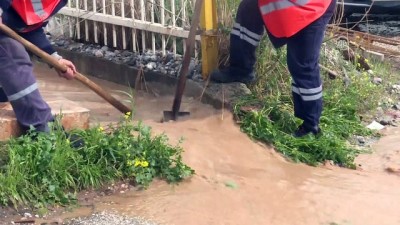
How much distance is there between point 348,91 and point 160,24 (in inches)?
68.9

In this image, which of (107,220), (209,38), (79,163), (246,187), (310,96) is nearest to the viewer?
(107,220)

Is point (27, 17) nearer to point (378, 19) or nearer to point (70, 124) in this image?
point (70, 124)

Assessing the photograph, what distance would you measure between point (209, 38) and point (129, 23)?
3.47 ft

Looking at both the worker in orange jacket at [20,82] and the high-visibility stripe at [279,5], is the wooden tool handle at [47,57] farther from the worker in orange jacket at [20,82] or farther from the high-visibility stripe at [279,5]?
the high-visibility stripe at [279,5]

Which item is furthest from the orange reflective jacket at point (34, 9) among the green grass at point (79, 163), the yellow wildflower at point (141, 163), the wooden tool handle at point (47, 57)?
the yellow wildflower at point (141, 163)

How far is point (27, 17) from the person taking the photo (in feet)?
15.9

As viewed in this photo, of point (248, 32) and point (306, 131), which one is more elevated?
point (248, 32)

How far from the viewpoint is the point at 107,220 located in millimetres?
4039

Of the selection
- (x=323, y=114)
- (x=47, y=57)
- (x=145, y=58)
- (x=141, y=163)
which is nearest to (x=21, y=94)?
(x=47, y=57)

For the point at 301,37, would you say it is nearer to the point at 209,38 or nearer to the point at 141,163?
the point at 209,38

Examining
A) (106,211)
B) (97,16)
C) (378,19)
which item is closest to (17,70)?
(106,211)

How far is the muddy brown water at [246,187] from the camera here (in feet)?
14.0

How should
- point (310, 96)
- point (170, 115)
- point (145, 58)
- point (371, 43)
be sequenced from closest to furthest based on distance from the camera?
point (310, 96) < point (170, 115) < point (145, 58) < point (371, 43)

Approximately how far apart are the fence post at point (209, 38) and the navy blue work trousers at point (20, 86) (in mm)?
1849
